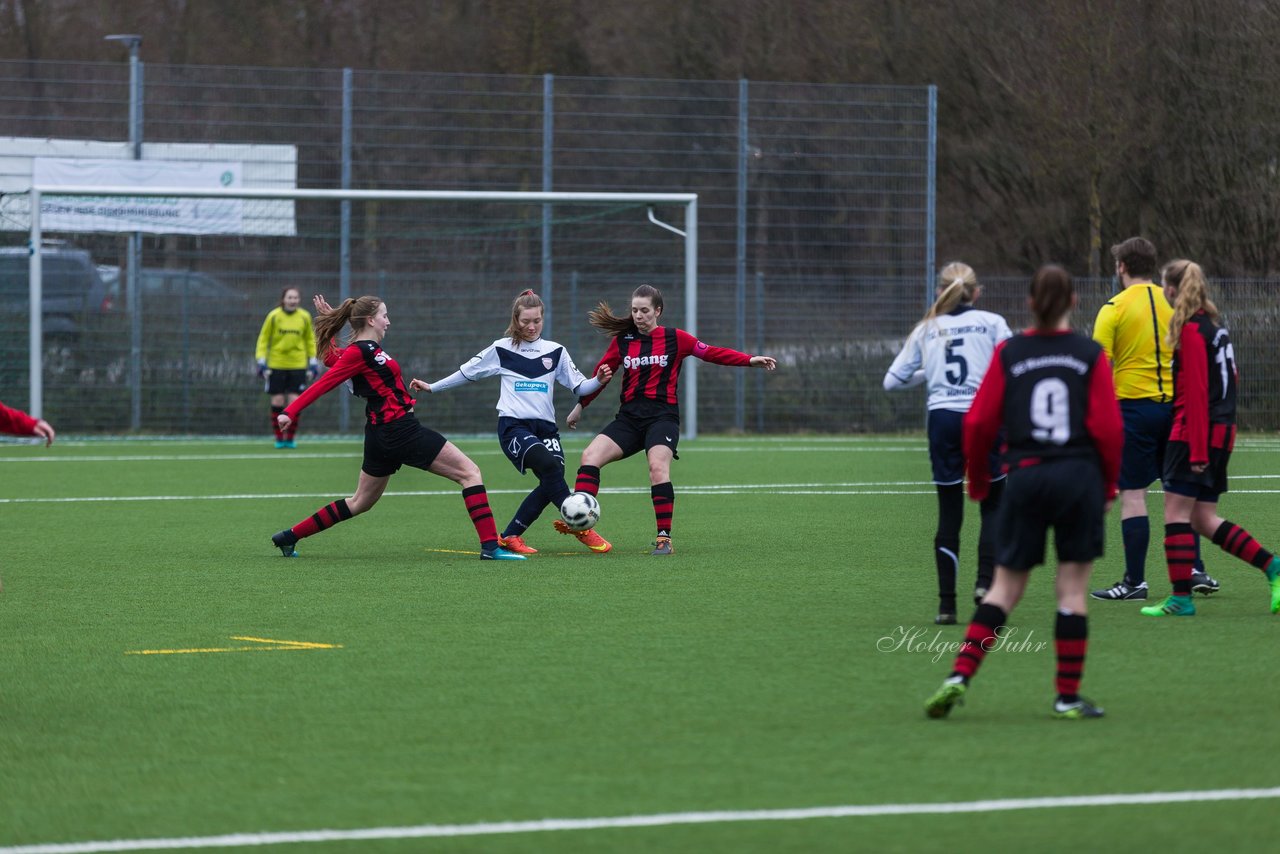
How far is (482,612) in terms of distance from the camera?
8672mm

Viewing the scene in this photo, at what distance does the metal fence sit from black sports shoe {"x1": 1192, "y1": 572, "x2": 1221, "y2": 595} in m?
15.7

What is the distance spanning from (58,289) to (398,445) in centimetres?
1405

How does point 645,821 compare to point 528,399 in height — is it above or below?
below

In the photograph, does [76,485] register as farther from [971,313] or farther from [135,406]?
[971,313]

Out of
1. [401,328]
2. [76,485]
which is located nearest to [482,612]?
[76,485]

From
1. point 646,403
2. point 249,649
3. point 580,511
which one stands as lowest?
point 249,649

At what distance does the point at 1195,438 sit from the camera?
812cm

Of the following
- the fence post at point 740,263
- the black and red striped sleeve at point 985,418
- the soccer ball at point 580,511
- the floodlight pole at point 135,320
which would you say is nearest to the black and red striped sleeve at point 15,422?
the black and red striped sleeve at point 985,418

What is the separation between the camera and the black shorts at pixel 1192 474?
8320mm

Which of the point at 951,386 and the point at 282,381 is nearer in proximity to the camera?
the point at 951,386

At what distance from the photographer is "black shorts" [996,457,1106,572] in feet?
19.1

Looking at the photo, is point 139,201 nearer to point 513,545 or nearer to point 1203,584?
point 513,545

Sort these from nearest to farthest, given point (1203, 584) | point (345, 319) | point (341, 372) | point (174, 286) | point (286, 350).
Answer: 1. point (1203, 584)
2. point (341, 372)
3. point (345, 319)
4. point (286, 350)
5. point (174, 286)

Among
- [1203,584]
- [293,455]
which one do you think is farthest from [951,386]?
[293,455]
